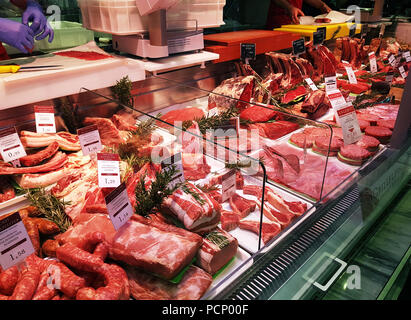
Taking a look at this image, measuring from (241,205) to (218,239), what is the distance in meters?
0.35

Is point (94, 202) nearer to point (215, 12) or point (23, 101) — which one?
point (23, 101)

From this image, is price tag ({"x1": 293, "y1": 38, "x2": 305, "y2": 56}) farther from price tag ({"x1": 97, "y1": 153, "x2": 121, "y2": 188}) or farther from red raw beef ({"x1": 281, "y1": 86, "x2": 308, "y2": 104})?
price tag ({"x1": 97, "y1": 153, "x2": 121, "y2": 188})

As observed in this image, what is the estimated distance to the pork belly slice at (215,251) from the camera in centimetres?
138

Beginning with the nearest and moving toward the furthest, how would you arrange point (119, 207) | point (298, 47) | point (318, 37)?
point (119, 207) < point (298, 47) < point (318, 37)

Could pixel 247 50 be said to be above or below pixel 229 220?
above

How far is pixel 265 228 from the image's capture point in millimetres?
1632

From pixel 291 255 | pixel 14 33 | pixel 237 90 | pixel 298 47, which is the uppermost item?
pixel 14 33

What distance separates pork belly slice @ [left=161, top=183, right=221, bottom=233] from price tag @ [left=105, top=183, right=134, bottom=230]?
0.65 ft

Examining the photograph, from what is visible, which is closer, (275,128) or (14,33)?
(14,33)

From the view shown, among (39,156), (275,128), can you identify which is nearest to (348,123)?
(275,128)

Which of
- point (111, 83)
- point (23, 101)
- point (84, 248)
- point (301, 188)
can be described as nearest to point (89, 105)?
point (111, 83)

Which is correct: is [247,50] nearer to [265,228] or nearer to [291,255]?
[265,228]

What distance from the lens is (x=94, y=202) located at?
68.5 inches

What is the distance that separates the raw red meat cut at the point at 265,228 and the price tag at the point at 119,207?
62 centimetres
